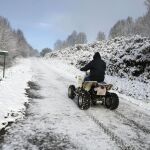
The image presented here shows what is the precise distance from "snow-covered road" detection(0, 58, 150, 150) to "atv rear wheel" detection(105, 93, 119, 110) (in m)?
0.24

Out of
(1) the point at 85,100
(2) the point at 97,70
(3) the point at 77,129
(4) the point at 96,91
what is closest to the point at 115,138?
(3) the point at 77,129

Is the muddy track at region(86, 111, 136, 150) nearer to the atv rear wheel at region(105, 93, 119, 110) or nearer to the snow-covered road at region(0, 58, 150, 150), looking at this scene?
the snow-covered road at region(0, 58, 150, 150)

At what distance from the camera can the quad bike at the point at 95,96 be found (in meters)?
10.8

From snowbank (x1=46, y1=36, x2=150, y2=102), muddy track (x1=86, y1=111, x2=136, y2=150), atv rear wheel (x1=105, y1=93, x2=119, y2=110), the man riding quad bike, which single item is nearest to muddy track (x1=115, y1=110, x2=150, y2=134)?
atv rear wheel (x1=105, y1=93, x2=119, y2=110)

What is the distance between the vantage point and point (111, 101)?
11.1m

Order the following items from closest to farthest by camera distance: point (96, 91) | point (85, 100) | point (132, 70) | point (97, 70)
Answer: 1. point (85, 100)
2. point (96, 91)
3. point (97, 70)
4. point (132, 70)

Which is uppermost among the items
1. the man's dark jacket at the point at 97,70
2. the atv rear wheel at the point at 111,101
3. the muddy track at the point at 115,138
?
the man's dark jacket at the point at 97,70

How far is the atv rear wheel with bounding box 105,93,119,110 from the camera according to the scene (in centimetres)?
1101

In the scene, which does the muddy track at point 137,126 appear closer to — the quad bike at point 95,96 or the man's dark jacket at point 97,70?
the quad bike at point 95,96

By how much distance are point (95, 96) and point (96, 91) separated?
0.32m

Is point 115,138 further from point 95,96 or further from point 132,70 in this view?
point 132,70

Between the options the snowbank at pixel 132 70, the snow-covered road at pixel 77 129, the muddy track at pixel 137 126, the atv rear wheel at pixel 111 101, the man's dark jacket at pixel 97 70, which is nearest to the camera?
the snow-covered road at pixel 77 129

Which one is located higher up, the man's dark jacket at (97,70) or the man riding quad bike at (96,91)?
the man's dark jacket at (97,70)

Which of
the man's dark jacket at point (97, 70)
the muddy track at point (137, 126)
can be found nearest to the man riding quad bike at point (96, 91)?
the man's dark jacket at point (97, 70)
